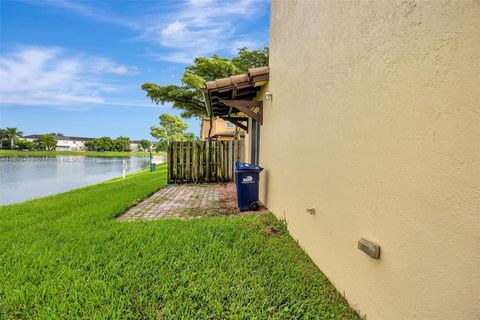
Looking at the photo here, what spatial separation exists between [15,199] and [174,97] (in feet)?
41.0

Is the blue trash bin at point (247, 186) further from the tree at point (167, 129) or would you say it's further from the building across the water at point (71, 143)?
the building across the water at point (71, 143)

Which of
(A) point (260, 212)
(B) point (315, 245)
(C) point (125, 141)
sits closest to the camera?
(B) point (315, 245)

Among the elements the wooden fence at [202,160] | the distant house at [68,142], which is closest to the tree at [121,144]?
the distant house at [68,142]

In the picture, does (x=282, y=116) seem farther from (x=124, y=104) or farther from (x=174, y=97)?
(x=124, y=104)

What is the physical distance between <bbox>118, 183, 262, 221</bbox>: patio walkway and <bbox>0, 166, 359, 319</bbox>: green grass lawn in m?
0.84

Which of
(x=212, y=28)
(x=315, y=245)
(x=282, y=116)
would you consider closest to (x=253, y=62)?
(x=212, y=28)

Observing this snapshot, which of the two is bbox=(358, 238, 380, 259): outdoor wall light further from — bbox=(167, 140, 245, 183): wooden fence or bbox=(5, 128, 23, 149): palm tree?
bbox=(5, 128, 23, 149): palm tree

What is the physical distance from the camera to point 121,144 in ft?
294

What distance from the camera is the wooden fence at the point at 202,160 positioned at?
420 inches

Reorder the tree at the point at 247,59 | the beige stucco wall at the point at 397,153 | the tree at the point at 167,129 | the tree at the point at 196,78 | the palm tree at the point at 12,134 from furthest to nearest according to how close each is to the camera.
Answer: the palm tree at the point at 12,134
the tree at the point at 167,129
the tree at the point at 247,59
the tree at the point at 196,78
the beige stucco wall at the point at 397,153

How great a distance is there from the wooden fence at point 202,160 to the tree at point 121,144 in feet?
291

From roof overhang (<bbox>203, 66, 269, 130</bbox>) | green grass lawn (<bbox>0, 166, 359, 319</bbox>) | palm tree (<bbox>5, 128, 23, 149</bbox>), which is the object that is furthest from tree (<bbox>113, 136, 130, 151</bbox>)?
green grass lawn (<bbox>0, 166, 359, 319</bbox>)

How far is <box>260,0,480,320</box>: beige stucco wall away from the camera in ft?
4.07

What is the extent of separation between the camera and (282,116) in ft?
16.1
